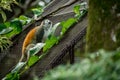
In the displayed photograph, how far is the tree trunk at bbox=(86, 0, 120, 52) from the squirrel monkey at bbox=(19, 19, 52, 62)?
99.6 inches

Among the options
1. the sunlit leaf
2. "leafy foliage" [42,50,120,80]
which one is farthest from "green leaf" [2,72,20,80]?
"leafy foliage" [42,50,120,80]

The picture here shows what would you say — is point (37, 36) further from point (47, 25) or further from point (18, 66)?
point (18, 66)

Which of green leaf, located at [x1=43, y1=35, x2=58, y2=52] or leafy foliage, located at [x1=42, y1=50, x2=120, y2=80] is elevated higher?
leafy foliage, located at [x1=42, y1=50, x2=120, y2=80]

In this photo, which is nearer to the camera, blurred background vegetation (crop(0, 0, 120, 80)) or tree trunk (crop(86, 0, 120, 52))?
blurred background vegetation (crop(0, 0, 120, 80))

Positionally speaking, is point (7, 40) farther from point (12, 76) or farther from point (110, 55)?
point (110, 55)

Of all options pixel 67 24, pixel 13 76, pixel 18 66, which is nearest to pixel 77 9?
pixel 67 24

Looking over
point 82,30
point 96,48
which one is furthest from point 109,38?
point 82,30

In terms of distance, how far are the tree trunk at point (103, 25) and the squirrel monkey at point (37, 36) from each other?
2530mm

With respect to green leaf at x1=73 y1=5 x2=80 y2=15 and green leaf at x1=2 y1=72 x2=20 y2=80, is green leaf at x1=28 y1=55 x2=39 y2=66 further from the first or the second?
green leaf at x1=73 y1=5 x2=80 y2=15

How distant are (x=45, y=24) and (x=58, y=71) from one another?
3.30m

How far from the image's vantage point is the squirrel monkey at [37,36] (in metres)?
5.21

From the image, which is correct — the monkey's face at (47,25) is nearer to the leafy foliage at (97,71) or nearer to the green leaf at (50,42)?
the green leaf at (50,42)

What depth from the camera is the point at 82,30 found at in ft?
14.9

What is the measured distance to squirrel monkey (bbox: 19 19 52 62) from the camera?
5207 millimetres
